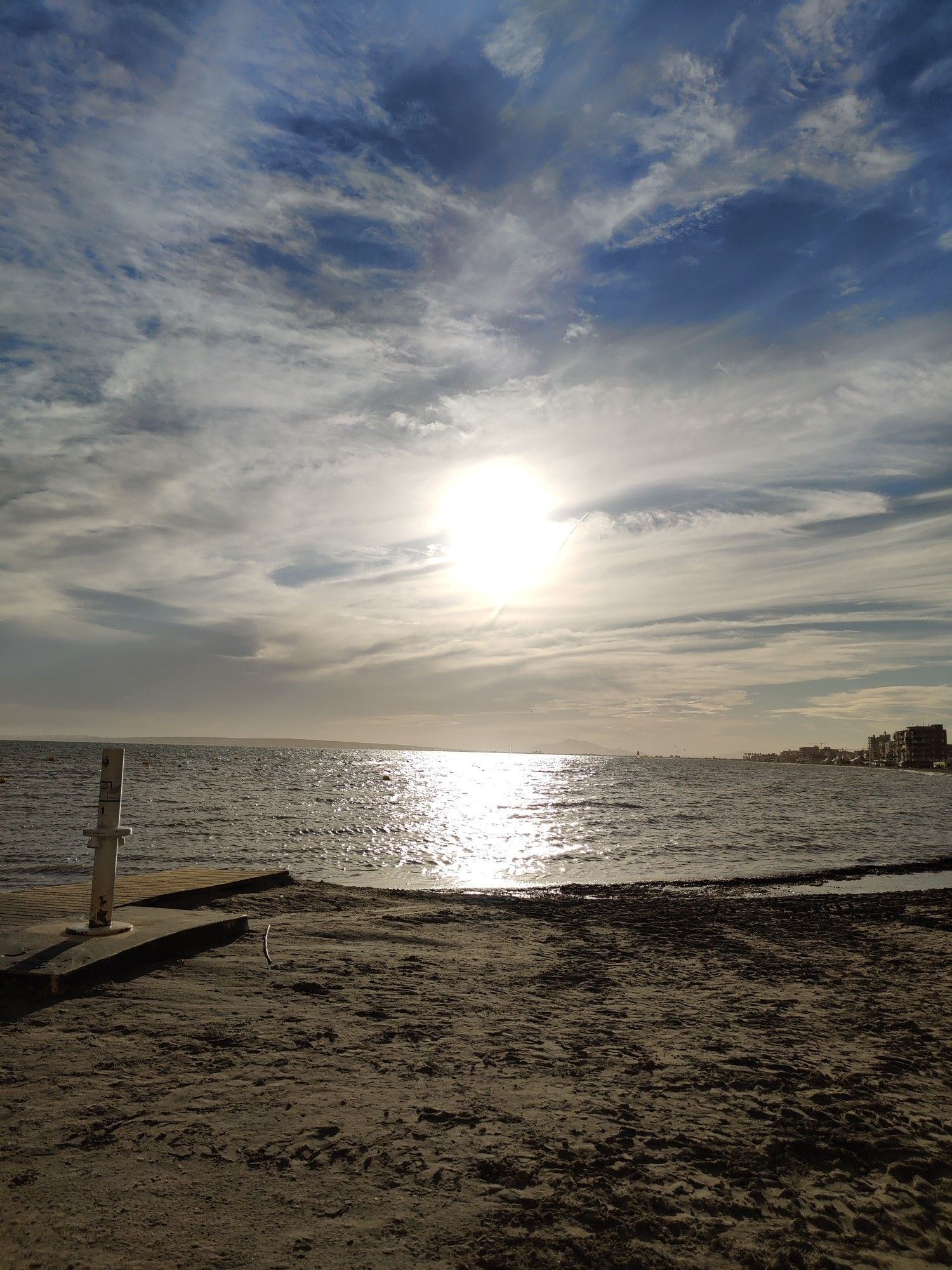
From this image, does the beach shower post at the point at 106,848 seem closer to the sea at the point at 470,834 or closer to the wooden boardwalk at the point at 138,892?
the wooden boardwalk at the point at 138,892

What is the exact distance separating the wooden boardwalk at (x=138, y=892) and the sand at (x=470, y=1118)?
220 cm

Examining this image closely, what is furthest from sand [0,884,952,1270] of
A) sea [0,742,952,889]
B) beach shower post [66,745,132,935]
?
sea [0,742,952,889]

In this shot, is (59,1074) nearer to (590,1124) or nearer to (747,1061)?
(590,1124)

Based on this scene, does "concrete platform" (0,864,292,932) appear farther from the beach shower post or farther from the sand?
the sand

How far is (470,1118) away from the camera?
4496 millimetres

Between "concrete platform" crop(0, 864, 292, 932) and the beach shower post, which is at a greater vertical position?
the beach shower post

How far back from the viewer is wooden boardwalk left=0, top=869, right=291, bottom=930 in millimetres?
8453

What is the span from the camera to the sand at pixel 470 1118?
3381mm

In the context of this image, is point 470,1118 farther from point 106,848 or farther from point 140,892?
point 140,892

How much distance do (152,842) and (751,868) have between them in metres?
18.3

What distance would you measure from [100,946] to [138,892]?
4045 mm

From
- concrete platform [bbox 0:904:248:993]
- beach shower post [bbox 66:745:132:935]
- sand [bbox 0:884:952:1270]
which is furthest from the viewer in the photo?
beach shower post [bbox 66:745:132:935]

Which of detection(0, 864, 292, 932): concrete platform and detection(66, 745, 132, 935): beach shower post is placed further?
detection(0, 864, 292, 932): concrete platform

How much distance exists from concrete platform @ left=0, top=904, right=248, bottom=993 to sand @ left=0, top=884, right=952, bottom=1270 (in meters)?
0.25
